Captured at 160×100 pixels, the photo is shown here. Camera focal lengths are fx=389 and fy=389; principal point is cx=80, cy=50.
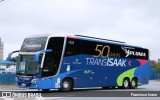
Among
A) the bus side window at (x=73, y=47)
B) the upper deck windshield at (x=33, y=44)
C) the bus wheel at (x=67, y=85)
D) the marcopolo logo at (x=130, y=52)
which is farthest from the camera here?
the marcopolo logo at (x=130, y=52)

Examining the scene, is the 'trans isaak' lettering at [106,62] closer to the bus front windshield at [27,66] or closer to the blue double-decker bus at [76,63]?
the blue double-decker bus at [76,63]

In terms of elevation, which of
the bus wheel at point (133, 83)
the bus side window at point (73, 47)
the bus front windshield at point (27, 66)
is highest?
the bus side window at point (73, 47)

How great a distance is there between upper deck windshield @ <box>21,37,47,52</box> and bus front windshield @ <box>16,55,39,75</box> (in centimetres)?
50

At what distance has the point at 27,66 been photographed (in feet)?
79.9

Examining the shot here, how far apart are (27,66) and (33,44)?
150 centimetres

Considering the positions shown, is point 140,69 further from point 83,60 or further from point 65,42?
point 65,42

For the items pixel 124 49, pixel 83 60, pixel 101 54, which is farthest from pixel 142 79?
pixel 83 60

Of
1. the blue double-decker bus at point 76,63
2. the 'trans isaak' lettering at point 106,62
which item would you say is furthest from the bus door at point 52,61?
the 'trans isaak' lettering at point 106,62

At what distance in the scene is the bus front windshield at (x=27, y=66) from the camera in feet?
78.1

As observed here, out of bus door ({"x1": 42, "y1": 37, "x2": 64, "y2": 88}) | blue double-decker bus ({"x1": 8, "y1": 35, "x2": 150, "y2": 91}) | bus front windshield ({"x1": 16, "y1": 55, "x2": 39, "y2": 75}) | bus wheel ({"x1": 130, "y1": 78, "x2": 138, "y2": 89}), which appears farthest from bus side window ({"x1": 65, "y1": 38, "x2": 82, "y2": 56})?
bus wheel ({"x1": 130, "y1": 78, "x2": 138, "y2": 89})

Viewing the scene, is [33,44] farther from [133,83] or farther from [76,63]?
[133,83]

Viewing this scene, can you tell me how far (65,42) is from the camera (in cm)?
2527

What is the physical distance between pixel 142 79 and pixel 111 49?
543cm

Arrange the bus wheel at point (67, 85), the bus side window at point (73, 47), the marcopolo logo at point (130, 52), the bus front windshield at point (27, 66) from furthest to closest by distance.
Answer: the marcopolo logo at point (130, 52), the bus side window at point (73, 47), the bus wheel at point (67, 85), the bus front windshield at point (27, 66)
